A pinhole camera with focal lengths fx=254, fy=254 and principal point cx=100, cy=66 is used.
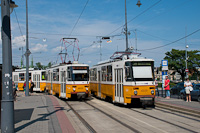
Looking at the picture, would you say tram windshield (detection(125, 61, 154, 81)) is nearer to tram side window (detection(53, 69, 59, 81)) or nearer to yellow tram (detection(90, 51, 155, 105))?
yellow tram (detection(90, 51, 155, 105))

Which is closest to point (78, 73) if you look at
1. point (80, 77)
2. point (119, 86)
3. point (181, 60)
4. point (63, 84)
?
point (80, 77)

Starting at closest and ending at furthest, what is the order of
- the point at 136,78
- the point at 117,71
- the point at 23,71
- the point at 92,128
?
→ the point at 92,128, the point at 136,78, the point at 117,71, the point at 23,71

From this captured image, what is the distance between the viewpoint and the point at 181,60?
238ft

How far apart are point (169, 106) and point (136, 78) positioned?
8.86 ft

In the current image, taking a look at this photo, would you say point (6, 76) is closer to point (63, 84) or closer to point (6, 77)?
point (6, 77)

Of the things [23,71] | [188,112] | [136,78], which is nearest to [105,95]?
[136,78]

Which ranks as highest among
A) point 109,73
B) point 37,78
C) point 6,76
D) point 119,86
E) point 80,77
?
point 109,73

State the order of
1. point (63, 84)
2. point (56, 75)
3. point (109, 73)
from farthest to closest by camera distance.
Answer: point (56, 75), point (63, 84), point (109, 73)

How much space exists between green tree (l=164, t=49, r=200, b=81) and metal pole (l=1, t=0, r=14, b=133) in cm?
6813

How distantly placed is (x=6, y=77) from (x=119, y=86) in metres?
9.23

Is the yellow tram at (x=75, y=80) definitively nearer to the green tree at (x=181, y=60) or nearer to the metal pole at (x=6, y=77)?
the metal pole at (x=6, y=77)

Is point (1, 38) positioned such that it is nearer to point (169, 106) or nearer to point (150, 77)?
point (150, 77)

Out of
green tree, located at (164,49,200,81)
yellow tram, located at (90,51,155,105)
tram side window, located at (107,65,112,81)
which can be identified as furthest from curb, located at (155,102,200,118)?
green tree, located at (164,49,200,81)

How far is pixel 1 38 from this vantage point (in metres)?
7.91
